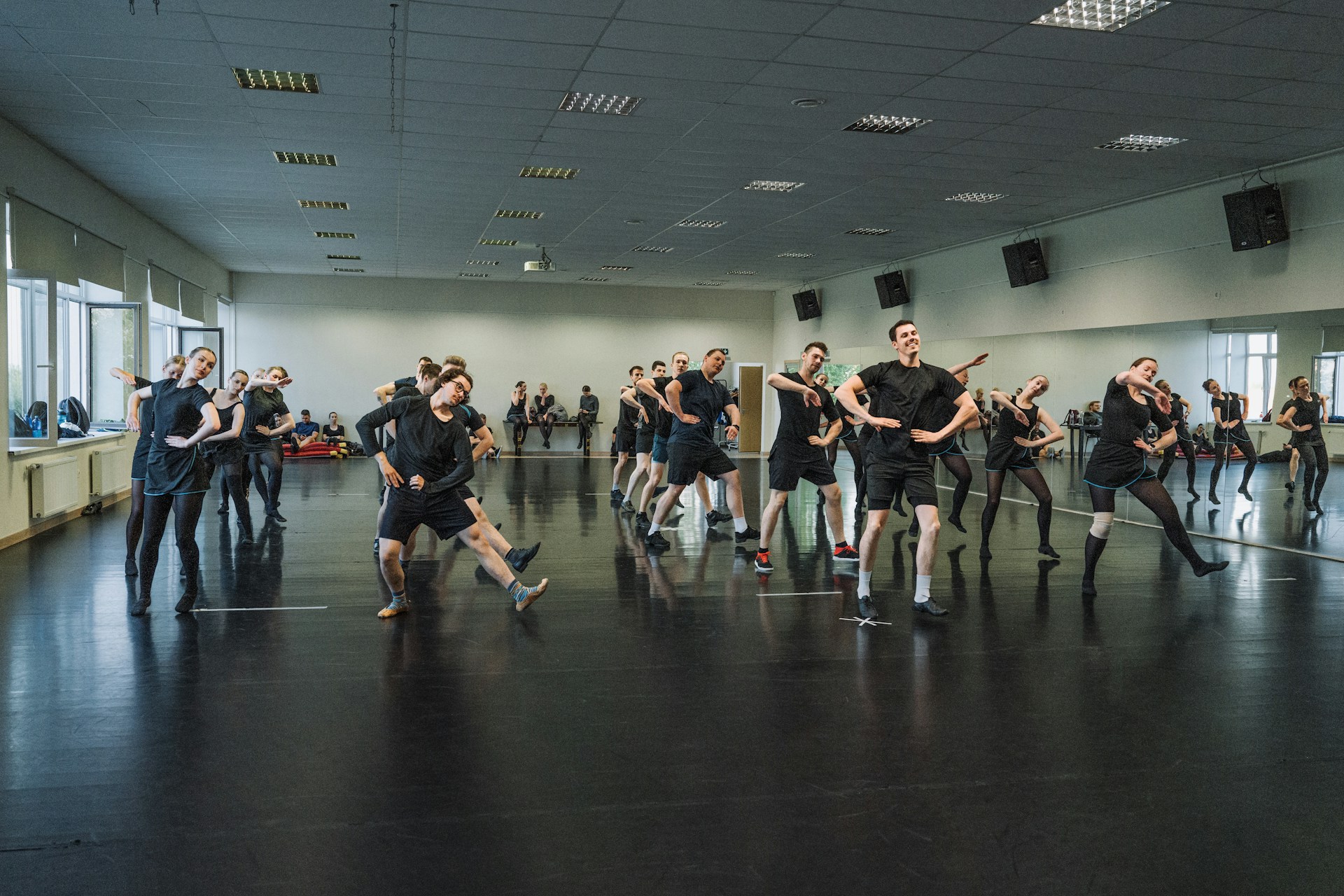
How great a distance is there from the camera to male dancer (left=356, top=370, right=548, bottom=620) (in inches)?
209

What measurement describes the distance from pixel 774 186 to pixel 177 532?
286 inches

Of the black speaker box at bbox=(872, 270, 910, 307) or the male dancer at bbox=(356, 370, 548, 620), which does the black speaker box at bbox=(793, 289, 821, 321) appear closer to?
the black speaker box at bbox=(872, 270, 910, 307)

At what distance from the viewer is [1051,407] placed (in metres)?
11.3

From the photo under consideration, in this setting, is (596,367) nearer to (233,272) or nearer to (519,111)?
(233,272)

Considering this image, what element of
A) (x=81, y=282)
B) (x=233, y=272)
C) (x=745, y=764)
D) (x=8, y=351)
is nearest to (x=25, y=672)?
(x=745, y=764)

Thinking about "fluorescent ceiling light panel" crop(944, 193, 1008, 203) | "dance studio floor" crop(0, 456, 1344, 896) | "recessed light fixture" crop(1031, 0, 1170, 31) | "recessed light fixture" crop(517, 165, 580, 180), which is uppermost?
"recessed light fixture" crop(517, 165, 580, 180)

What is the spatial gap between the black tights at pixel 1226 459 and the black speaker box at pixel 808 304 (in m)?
10.8

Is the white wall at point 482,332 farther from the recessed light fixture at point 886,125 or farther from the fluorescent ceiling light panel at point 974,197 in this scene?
the recessed light fixture at point 886,125

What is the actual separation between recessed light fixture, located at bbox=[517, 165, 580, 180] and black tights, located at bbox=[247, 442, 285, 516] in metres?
3.61

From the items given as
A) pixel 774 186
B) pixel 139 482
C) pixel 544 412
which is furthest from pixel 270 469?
pixel 544 412

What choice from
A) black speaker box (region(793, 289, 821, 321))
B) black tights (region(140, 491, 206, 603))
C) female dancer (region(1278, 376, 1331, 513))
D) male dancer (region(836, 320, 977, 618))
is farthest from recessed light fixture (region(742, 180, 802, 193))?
black speaker box (region(793, 289, 821, 321))

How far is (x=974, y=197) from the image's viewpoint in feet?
36.1

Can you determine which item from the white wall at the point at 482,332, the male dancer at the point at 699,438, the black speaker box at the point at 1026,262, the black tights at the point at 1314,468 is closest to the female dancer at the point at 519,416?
the white wall at the point at 482,332

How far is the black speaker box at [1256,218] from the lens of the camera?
881 cm
